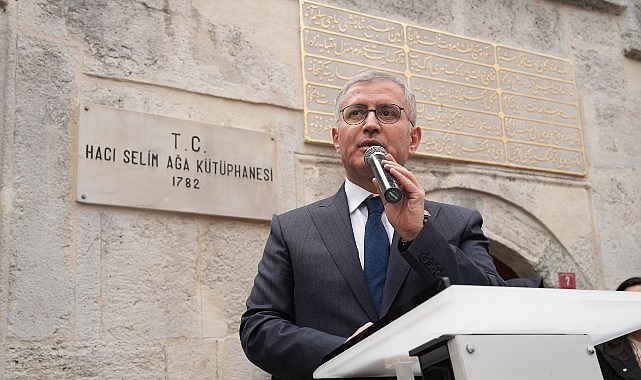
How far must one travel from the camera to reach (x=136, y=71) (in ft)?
11.1

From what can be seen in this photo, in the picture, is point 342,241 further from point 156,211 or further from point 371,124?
point 156,211

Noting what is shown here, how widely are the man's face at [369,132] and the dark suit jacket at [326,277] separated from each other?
12 cm

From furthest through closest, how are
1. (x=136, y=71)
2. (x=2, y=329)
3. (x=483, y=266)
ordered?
(x=136, y=71), (x=2, y=329), (x=483, y=266)

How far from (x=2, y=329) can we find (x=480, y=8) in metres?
3.23

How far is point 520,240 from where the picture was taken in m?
4.25

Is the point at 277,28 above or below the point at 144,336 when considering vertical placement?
above

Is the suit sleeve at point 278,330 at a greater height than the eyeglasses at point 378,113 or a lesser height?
lesser

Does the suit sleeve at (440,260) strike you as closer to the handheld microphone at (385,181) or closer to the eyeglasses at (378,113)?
the handheld microphone at (385,181)

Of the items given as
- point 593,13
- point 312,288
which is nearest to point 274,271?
point 312,288

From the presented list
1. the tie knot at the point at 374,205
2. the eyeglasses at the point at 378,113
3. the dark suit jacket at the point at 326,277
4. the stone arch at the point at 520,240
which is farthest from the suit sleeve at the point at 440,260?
the stone arch at the point at 520,240

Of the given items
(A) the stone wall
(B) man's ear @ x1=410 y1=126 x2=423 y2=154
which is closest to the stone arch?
(A) the stone wall

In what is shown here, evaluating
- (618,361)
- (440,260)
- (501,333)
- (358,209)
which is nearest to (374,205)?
(358,209)

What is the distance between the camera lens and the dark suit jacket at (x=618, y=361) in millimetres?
3236

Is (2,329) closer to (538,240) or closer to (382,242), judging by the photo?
(382,242)
